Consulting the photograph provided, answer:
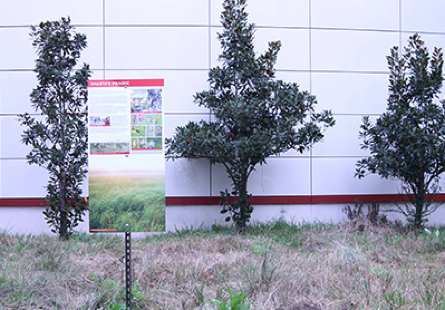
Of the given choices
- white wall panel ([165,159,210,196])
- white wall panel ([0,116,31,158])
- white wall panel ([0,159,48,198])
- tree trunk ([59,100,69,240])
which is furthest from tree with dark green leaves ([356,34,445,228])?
white wall panel ([0,116,31,158])

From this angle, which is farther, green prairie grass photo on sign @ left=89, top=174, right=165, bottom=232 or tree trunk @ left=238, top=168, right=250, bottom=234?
tree trunk @ left=238, top=168, right=250, bottom=234

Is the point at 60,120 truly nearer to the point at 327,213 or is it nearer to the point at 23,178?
the point at 23,178

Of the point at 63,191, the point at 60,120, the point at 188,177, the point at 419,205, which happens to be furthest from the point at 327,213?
the point at 60,120

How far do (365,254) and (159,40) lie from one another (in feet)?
17.2

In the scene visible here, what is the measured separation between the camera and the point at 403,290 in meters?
4.05

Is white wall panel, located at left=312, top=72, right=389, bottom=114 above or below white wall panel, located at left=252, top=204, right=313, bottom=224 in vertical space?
above

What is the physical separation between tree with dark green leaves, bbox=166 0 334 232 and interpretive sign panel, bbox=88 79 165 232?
8.07 ft

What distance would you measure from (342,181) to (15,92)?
21.3 ft

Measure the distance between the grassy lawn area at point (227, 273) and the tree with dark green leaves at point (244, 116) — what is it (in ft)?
4.46

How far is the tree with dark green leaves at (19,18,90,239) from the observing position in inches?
263

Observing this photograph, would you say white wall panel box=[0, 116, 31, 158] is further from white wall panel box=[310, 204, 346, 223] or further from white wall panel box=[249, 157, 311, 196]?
white wall panel box=[310, 204, 346, 223]

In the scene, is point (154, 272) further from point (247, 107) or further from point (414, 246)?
point (414, 246)

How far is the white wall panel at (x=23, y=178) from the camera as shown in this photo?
7.86 metres

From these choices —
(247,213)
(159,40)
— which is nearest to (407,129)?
(247,213)
